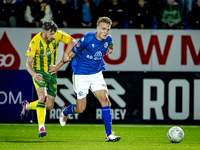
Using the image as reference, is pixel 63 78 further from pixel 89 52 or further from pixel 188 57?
pixel 89 52

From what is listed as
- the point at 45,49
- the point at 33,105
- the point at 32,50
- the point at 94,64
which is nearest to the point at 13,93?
the point at 33,105

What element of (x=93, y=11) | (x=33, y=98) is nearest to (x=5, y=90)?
(x=33, y=98)

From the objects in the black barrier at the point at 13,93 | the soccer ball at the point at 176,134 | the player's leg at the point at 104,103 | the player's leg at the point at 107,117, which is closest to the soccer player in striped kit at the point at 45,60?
the player's leg at the point at 104,103

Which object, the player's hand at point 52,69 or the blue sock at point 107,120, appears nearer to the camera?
the blue sock at point 107,120

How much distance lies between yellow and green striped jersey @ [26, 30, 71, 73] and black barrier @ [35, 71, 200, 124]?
113 inches

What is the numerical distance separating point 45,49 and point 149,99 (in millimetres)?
3788

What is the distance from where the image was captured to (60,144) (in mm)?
5297

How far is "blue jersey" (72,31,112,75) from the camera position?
5.62 meters

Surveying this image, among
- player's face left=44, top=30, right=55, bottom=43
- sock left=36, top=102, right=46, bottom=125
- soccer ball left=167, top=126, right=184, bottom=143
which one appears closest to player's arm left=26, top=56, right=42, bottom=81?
player's face left=44, top=30, right=55, bottom=43

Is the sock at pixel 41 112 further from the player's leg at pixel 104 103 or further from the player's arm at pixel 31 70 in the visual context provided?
the player's leg at pixel 104 103

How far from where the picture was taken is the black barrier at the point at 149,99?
30.2ft

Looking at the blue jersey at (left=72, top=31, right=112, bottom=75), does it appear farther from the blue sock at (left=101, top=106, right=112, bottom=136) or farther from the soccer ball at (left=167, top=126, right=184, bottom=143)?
the soccer ball at (left=167, top=126, right=184, bottom=143)

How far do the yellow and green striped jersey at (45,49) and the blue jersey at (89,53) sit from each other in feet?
1.41

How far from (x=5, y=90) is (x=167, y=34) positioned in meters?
3.98
